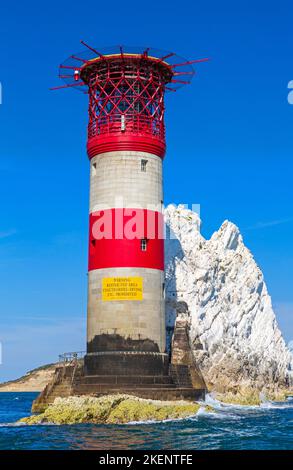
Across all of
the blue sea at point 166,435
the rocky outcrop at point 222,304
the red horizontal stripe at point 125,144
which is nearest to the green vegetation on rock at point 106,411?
the blue sea at point 166,435

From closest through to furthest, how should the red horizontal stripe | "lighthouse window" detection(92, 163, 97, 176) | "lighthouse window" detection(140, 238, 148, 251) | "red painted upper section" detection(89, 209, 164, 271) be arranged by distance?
"red painted upper section" detection(89, 209, 164, 271) → "lighthouse window" detection(140, 238, 148, 251) → the red horizontal stripe → "lighthouse window" detection(92, 163, 97, 176)

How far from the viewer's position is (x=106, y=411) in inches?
1551

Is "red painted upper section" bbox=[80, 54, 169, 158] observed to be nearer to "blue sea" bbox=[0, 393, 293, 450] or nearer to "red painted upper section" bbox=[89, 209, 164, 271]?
"red painted upper section" bbox=[89, 209, 164, 271]

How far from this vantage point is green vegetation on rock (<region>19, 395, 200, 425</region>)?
3919 centimetres

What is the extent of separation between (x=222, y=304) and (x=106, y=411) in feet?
88.8

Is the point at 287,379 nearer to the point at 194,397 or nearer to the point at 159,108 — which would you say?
the point at 194,397

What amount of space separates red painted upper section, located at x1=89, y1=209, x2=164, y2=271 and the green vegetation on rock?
883 centimetres

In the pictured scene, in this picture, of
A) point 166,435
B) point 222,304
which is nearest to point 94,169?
point 166,435

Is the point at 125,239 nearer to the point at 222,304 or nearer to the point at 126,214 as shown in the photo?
the point at 126,214

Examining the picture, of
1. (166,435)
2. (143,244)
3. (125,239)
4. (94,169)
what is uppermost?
(94,169)

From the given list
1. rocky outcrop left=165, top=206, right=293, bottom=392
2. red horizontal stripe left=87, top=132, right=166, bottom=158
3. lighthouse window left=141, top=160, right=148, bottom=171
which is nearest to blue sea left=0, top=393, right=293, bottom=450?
lighthouse window left=141, top=160, right=148, bottom=171

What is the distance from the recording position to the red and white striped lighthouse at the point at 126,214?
147 ft

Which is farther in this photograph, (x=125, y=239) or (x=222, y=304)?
(x=222, y=304)
